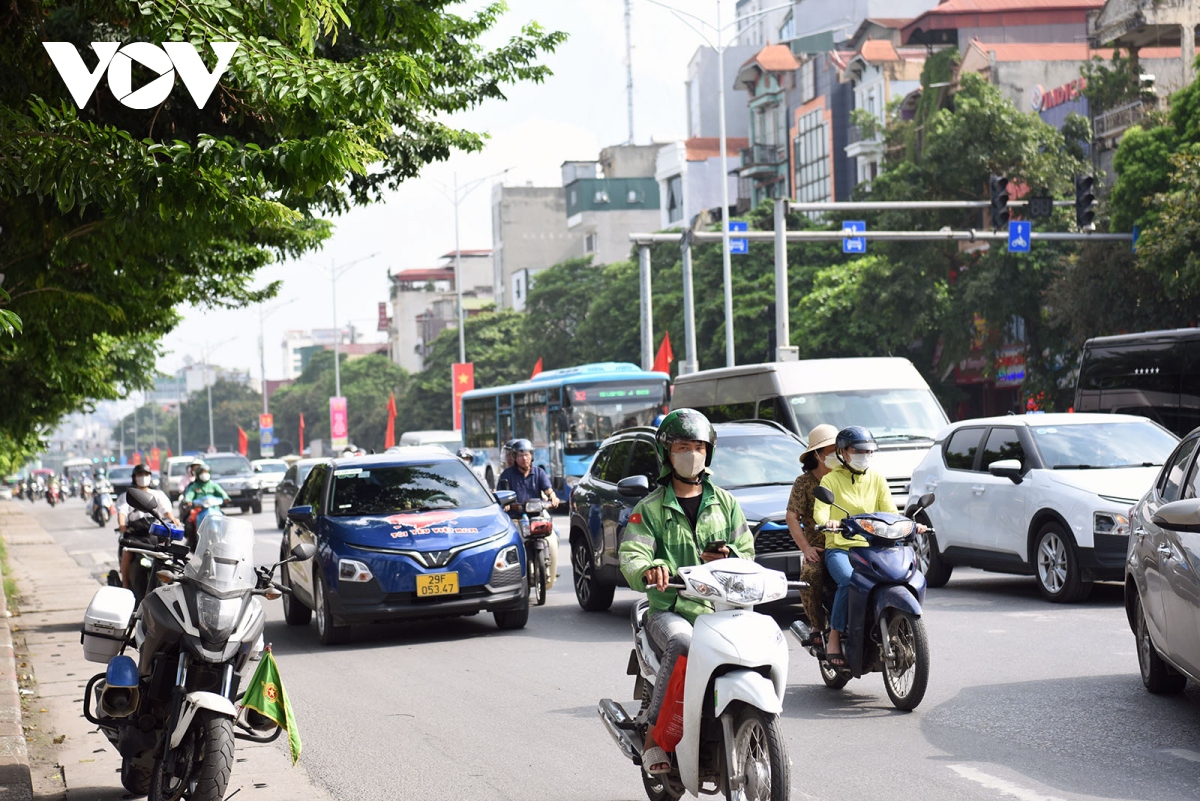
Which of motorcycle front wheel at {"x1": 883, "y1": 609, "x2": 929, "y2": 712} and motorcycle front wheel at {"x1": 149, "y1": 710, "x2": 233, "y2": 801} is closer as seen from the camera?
motorcycle front wheel at {"x1": 149, "y1": 710, "x2": 233, "y2": 801}

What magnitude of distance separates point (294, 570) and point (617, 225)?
3830 inches

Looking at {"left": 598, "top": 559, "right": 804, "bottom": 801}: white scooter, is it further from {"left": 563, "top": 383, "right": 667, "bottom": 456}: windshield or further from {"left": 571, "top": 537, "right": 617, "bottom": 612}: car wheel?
{"left": 563, "top": 383, "right": 667, "bottom": 456}: windshield

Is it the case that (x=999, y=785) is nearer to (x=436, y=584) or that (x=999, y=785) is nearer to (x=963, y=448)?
(x=436, y=584)

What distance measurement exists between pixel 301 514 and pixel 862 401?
8899 millimetres

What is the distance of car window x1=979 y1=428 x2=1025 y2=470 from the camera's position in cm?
1457

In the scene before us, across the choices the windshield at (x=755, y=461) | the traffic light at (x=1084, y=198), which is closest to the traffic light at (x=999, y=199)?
the traffic light at (x=1084, y=198)

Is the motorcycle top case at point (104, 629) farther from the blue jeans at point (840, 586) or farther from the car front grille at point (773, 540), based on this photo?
the car front grille at point (773, 540)

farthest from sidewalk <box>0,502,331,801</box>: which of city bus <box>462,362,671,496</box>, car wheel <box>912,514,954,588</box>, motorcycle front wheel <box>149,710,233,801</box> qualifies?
city bus <box>462,362,671,496</box>

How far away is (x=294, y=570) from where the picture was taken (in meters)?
14.5

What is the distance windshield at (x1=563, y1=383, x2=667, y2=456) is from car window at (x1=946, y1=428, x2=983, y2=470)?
18015 mm

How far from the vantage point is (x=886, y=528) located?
8.73 metres

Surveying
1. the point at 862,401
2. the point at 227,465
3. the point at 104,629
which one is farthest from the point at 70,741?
the point at 227,465

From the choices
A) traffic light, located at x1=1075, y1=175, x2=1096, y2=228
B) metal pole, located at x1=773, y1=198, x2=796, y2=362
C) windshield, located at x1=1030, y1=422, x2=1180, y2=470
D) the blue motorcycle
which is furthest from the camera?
metal pole, located at x1=773, y1=198, x2=796, y2=362

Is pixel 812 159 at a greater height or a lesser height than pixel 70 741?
greater
